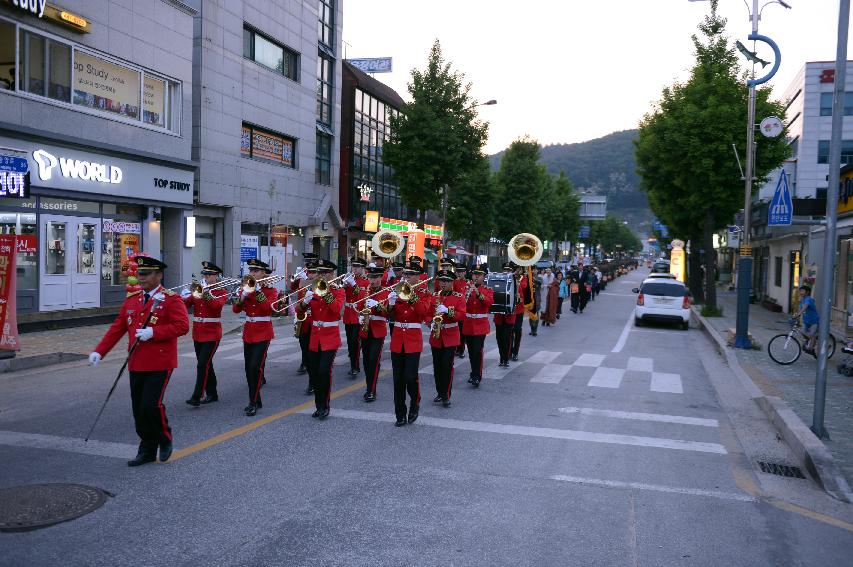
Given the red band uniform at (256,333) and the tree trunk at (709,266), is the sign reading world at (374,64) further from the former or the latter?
the red band uniform at (256,333)

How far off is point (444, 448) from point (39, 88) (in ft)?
49.7

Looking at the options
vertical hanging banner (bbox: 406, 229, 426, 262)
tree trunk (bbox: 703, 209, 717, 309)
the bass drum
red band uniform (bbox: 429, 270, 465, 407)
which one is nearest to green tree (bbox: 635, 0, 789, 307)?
tree trunk (bbox: 703, 209, 717, 309)

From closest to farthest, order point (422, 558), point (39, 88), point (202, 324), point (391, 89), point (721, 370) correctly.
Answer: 1. point (422, 558)
2. point (202, 324)
3. point (721, 370)
4. point (39, 88)
5. point (391, 89)

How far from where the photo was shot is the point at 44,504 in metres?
5.38

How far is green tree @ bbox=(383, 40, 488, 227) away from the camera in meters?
35.8

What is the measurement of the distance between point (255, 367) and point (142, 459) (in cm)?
252

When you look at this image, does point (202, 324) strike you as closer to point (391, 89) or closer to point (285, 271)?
point (285, 271)

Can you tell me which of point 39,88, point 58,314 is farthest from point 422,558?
point 39,88

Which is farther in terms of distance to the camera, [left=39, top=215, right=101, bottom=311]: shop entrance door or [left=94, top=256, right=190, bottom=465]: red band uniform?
[left=39, top=215, right=101, bottom=311]: shop entrance door

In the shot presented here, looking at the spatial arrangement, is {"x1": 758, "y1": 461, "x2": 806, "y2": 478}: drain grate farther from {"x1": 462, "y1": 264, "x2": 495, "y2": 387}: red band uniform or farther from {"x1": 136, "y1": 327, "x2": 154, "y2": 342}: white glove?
{"x1": 136, "y1": 327, "x2": 154, "y2": 342}: white glove

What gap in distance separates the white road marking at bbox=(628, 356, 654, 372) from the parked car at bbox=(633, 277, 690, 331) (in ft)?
26.0

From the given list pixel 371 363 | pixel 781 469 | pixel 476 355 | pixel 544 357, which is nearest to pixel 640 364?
pixel 544 357

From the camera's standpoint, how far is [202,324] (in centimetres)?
935

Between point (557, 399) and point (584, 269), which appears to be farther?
point (584, 269)
